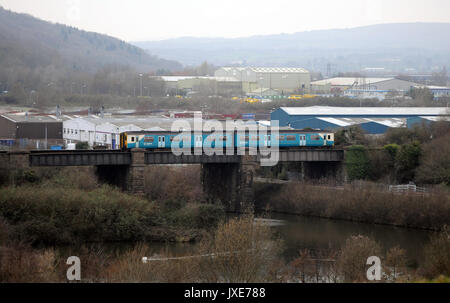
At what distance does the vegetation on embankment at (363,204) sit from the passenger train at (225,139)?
2613 mm

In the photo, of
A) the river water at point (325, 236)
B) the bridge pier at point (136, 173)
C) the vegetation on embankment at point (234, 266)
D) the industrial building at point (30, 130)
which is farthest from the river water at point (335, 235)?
the industrial building at point (30, 130)

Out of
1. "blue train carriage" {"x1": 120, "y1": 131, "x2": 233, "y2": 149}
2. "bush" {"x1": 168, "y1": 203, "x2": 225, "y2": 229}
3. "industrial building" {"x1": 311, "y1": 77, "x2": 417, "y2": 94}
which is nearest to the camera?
"bush" {"x1": 168, "y1": 203, "x2": 225, "y2": 229}

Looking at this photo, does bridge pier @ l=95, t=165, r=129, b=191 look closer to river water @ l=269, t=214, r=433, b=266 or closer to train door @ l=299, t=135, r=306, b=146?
river water @ l=269, t=214, r=433, b=266

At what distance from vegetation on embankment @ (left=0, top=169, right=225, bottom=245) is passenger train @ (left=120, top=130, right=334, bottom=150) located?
5.60 metres

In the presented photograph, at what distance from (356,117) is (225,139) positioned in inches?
881

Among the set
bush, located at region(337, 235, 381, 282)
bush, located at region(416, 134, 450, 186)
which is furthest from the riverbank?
bush, located at region(416, 134, 450, 186)

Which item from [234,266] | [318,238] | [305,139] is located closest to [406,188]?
[305,139]

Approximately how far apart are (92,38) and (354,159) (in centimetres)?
9820

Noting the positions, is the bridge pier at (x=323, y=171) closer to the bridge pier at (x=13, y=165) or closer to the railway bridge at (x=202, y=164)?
the railway bridge at (x=202, y=164)

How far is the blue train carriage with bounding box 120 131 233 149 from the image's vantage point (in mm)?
41688

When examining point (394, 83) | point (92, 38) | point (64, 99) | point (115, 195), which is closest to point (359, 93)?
point (394, 83)

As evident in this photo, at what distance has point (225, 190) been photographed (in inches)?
1742

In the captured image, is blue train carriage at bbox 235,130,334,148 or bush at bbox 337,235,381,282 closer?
bush at bbox 337,235,381,282

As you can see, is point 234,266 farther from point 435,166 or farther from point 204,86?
point 204,86
